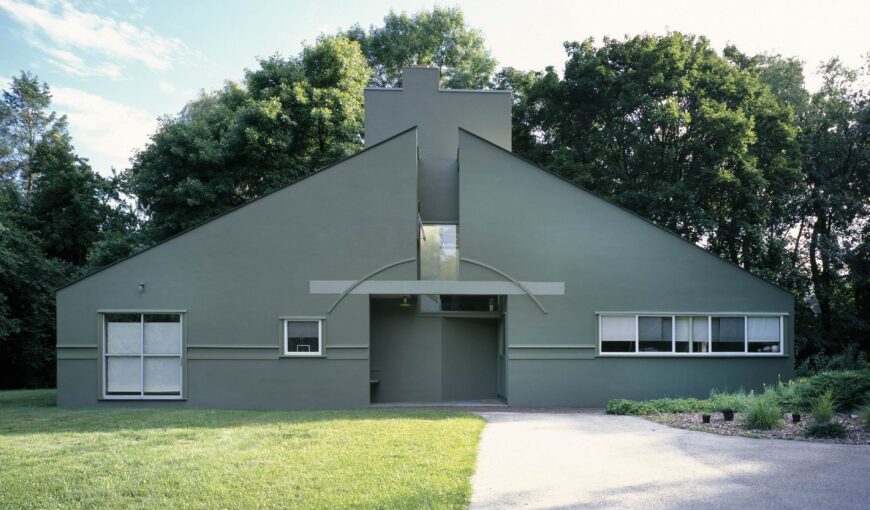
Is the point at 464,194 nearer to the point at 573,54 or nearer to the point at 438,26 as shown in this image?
the point at 573,54

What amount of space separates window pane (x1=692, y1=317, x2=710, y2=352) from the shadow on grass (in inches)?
258

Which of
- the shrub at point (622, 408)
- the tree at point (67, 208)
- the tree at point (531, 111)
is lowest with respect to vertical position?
the shrub at point (622, 408)

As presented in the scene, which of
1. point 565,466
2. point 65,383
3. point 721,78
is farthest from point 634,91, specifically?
point 65,383

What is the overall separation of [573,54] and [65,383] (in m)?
21.2

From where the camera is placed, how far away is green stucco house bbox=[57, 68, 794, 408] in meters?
14.9

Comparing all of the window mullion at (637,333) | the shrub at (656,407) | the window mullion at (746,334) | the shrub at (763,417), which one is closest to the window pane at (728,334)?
the window mullion at (746,334)

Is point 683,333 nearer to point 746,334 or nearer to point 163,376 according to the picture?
point 746,334

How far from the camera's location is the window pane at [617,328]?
1547 centimetres

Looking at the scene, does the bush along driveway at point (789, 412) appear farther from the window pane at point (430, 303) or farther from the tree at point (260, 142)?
the tree at point (260, 142)

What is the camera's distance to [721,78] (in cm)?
2338

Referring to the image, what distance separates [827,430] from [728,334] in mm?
6231

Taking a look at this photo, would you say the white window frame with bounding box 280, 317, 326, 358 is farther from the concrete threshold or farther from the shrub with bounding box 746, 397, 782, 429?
the shrub with bounding box 746, 397, 782, 429

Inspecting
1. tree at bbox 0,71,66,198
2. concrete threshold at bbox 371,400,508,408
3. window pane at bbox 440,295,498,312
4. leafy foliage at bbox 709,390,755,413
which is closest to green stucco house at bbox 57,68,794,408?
concrete threshold at bbox 371,400,508,408

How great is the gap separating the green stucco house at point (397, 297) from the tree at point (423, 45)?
1915cm
